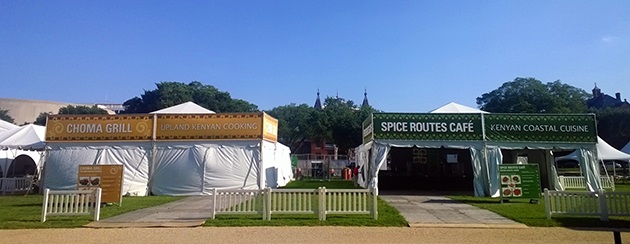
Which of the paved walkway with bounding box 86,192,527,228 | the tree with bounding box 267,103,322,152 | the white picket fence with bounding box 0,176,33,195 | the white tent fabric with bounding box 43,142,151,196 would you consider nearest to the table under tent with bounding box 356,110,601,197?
the paved walkway with bounding box 86,192,527,228

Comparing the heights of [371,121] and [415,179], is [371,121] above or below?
above

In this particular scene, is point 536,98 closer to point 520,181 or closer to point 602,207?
point 520,181

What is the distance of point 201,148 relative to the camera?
19.1 metres

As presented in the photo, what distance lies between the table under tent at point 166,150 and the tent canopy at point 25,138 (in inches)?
118

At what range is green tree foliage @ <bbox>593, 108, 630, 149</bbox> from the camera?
49.1 metres

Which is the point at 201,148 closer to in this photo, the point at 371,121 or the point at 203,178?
the point at 203,178

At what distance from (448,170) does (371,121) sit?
6.89 m

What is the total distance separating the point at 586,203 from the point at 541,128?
27.2 ft

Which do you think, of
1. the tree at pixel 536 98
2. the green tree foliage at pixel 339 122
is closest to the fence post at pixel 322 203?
the green tree foliage at pixel 339 122

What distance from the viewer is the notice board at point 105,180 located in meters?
13.5

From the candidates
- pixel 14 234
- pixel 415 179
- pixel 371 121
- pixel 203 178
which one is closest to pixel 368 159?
pixel 371 121

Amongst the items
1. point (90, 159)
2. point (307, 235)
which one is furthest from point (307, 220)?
point (90, 159)

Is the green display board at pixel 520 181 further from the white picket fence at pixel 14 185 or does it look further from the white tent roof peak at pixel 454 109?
the white picket fence at pixel 14 185

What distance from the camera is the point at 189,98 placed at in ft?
172
